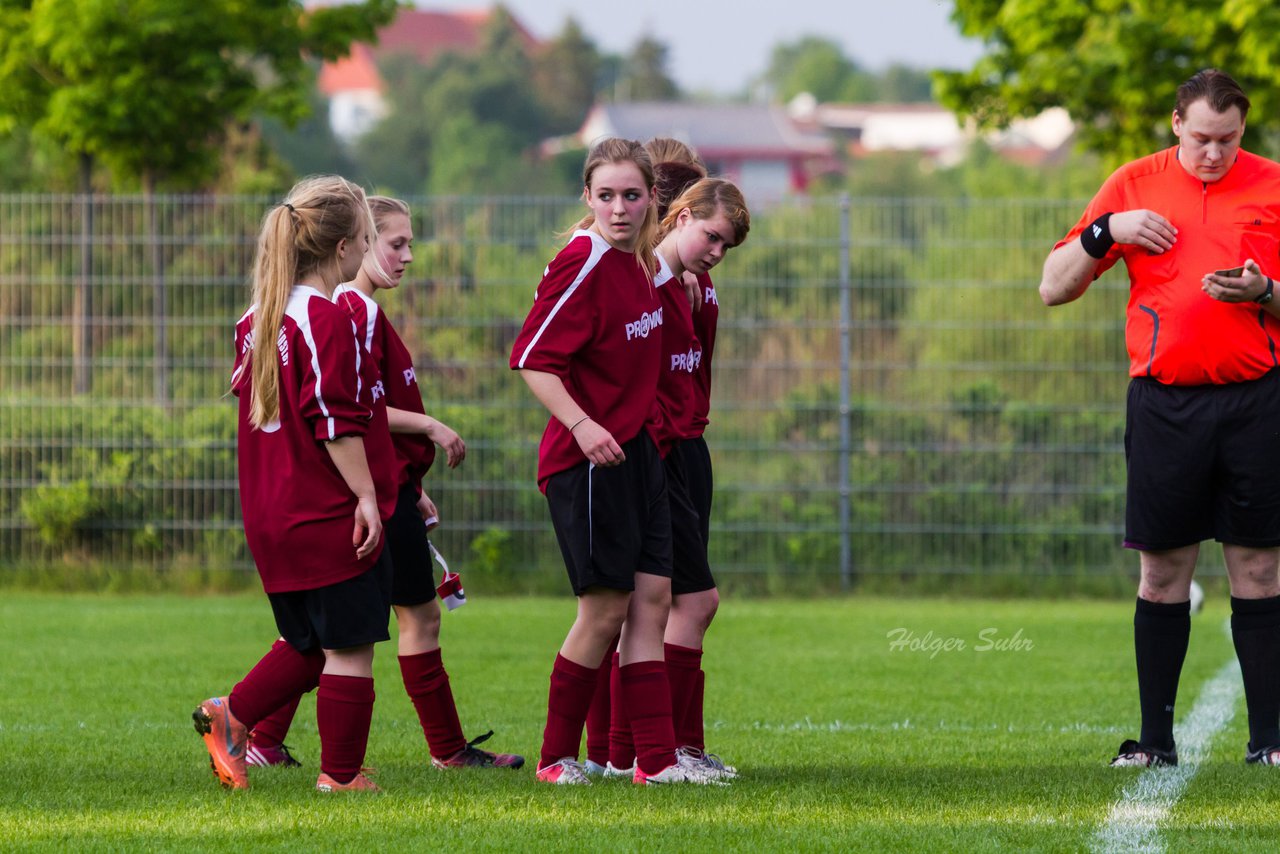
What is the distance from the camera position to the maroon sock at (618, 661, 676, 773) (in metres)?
5.21

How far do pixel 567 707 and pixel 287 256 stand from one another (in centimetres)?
152

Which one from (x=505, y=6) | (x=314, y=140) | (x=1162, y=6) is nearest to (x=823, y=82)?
(x=505, y=6)

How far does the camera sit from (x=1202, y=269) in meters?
5.60

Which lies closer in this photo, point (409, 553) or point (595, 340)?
point (595, 340)

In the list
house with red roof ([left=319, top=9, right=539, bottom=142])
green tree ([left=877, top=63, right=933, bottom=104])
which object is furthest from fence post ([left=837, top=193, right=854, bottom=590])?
green tree ([left=877, top=63, right=933, bottom=104])

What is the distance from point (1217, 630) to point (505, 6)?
125 m

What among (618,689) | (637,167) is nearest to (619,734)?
(618,689)

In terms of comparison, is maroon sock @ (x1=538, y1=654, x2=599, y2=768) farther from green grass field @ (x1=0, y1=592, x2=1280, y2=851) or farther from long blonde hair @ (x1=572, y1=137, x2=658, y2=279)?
long blonde hair @ (x1=572, y1=137, x2=658, y2=279)

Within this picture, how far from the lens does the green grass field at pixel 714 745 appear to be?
441cm

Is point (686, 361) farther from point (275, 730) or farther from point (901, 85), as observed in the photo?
point (901, 85)

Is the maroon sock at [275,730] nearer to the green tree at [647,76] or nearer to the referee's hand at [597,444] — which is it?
the referee's hand at [597,444]

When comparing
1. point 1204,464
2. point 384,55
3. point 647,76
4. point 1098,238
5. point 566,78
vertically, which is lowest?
point 1204,464

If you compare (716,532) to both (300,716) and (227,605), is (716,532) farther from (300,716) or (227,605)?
(300,716)

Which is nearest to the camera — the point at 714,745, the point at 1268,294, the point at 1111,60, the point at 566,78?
the point at 1268,294
